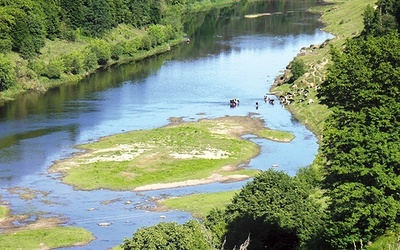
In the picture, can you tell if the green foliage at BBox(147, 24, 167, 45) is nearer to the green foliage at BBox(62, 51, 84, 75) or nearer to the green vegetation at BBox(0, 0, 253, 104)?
the green vegetation at BBox(0, 0, 253, 104)

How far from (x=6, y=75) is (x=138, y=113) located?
835 inches

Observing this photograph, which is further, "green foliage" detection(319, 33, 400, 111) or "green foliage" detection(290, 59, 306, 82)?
"green foliage" detection(290, 59, 306, 82)

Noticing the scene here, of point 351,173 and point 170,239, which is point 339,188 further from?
point 170,239

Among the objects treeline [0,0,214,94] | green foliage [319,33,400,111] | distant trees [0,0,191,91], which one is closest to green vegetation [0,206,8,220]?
green foliage [319,33,400,111]

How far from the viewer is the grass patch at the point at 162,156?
75375 mm

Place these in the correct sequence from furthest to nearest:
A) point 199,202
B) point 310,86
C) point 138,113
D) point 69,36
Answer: point 69,36, point 310,86, point 138,113, point 199,202

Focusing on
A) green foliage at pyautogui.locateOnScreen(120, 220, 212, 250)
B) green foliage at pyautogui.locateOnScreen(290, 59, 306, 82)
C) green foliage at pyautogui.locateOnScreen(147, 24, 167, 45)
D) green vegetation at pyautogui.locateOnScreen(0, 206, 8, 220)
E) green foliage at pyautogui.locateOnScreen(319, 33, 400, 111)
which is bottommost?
green vegetation at pyautogui.locateOnScreen(0, 206, 8, 220)

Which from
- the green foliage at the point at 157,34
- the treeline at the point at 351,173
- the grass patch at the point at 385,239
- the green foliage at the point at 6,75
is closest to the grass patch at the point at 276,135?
the green foliage at the point at 6,75

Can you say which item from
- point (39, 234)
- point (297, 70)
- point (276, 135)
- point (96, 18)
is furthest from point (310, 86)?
point (39, 234)

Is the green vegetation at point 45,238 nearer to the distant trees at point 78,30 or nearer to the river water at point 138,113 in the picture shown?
the river water at point 138,113

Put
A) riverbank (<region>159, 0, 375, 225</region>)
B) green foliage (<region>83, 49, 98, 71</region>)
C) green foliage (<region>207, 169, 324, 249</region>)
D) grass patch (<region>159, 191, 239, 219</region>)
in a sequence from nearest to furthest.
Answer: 1. green foliage (<region>207, 169, 324, 249</region>)
2. grass patch (<region>159, 191, 239, 219</region>)
3. riverbank (<region>159, 0, 375, 225</region>)
4. green foliage (<region>83, 49, 98, 71</region>)

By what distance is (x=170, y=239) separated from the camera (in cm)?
4453

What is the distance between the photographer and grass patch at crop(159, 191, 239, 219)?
65125mm

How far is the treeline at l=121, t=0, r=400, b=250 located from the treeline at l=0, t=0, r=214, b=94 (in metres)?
70.5
